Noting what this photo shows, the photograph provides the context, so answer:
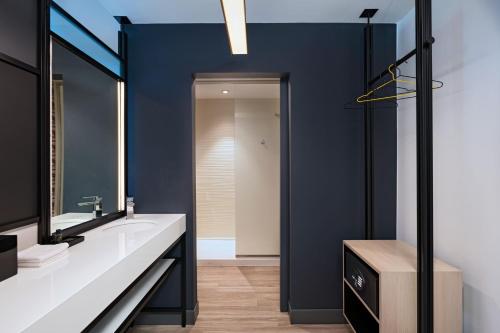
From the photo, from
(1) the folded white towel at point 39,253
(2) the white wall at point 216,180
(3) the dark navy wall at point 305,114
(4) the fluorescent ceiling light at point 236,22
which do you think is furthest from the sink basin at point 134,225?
(2) the white wall at point 216,180

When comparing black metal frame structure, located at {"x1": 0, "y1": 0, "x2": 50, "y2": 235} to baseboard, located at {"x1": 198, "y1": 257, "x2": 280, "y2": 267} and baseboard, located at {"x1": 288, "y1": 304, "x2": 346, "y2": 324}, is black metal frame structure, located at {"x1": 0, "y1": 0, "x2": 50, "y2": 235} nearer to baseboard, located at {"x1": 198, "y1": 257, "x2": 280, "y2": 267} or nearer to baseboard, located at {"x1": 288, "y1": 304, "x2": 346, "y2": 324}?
baseboard, located at {"x1": 288, "y1": 304, "x2": 346, "y2": 324}

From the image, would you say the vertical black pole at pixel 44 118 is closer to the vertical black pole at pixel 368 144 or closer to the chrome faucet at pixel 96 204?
the chrome faucet at pixel 96 204

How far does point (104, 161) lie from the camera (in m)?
2.18

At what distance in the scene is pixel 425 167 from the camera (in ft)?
4.56

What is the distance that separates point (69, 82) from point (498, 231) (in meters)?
2.49

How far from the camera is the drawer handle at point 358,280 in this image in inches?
71.9

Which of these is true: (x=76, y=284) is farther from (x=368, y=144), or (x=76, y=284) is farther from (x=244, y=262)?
(x=244, y=262)

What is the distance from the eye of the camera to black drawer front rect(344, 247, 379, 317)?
1673mm

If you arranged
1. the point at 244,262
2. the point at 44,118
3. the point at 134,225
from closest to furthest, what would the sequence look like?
1. the point at 44,118
2. the point at 134,225
3. the point at 244,262

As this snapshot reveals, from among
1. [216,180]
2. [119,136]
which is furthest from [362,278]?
[216,180]

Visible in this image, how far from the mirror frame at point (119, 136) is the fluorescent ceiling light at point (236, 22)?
97cm

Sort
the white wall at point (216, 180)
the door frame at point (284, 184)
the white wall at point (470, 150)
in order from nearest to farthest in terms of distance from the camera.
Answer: the white wall at point (470, 150) < the door frame at point (284, 184) < the white wall at point (216, 180)

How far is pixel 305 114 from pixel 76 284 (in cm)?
198

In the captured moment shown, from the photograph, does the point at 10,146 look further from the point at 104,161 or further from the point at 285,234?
the point at 285,234
